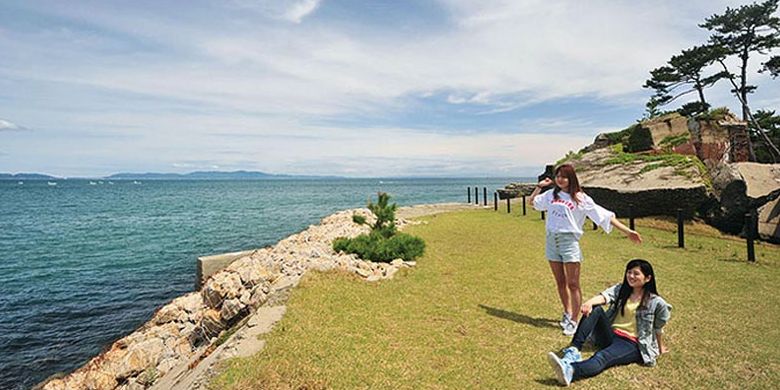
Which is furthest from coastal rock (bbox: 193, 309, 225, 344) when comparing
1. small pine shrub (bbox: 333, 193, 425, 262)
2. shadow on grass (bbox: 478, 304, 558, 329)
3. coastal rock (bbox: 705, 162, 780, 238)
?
coastal rock (bbox: 705, 162, 780, 238)

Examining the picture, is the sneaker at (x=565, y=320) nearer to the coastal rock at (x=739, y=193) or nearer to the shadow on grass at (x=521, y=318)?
the shadow on grass at (x=521, y=318)

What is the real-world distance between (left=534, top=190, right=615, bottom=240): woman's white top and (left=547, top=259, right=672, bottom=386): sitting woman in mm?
806

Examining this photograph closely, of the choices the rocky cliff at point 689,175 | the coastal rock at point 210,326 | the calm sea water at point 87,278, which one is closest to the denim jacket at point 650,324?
the coastal rock at point 210,326

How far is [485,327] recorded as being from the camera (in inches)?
251

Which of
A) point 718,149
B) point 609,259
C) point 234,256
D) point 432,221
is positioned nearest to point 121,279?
point 234,256

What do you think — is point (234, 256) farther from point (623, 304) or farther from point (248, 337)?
point (623, 304)

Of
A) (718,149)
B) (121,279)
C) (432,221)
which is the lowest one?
(121,279)

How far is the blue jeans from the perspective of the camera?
4.69m

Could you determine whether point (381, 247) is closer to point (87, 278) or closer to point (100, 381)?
point (100, 381)

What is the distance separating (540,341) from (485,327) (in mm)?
816

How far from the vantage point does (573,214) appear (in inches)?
228

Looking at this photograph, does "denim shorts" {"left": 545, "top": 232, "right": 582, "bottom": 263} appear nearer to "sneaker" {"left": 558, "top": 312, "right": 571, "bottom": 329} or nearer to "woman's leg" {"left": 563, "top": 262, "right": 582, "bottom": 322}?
"woman's leg" {"left": 563, "top": 262, "right": 582, "bottom": 322}

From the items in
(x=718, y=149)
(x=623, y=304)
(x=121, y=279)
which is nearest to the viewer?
(x=623, y=304)

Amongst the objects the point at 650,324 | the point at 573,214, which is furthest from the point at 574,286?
the point at 650,324
